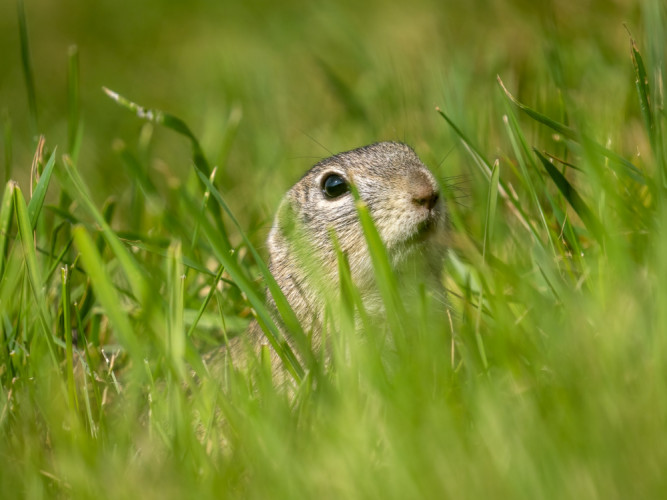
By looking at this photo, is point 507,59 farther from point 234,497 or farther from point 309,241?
point 234,497

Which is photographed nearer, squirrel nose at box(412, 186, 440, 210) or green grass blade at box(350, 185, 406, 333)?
green grass blade at box(350, 185, 406, 333)

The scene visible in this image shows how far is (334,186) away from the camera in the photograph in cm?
342

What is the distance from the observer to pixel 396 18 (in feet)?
22.8

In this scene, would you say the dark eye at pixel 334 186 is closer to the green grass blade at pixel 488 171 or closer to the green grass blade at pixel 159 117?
the green grass blade at pixel 488 171

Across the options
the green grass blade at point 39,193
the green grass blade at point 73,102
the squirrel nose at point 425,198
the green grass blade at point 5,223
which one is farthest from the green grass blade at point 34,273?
the squirrel nose at point 425,198

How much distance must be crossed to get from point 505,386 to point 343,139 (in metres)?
2.95

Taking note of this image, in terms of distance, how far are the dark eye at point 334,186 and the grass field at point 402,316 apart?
44 cm

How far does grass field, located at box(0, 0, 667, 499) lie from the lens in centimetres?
183

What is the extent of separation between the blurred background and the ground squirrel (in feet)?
1.34

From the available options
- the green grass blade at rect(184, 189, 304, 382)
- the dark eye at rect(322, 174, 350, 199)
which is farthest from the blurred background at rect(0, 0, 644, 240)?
the green grass blade at rect(184, 189, 304, 382)

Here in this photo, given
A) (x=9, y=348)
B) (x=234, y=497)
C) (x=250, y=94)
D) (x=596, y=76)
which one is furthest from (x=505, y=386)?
(x=250, y=94)

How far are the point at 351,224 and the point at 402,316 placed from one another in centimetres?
89

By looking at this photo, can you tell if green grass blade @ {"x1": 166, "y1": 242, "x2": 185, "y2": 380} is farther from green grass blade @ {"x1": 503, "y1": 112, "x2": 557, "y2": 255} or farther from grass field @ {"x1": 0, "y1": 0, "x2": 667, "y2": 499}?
green grass blade @ {"x1": 503, "y1": 112, "x2": 557, "y2": 255}

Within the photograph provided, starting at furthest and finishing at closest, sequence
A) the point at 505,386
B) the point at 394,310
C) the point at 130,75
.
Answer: the point at 130,75 < the point at 394,310 < the point at 505,386
